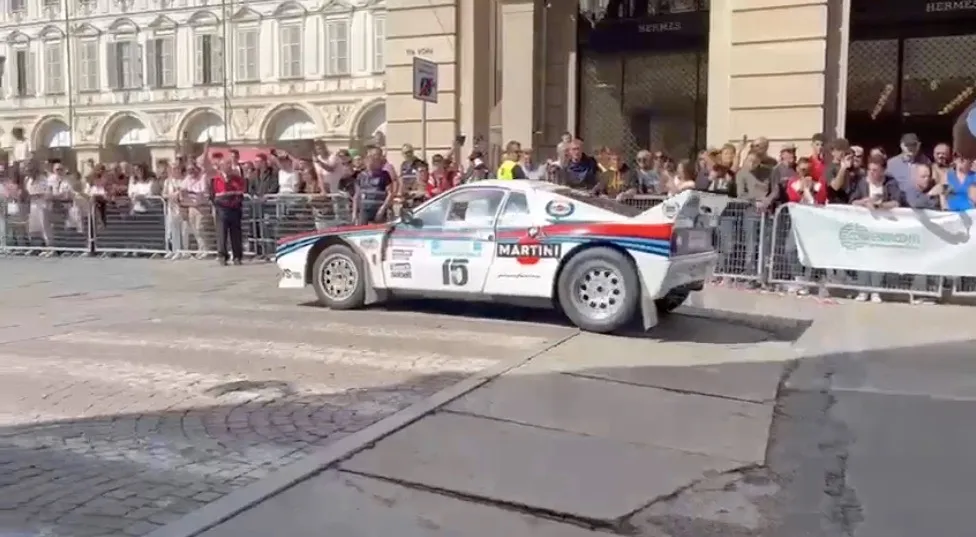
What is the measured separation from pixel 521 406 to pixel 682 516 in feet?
6.55

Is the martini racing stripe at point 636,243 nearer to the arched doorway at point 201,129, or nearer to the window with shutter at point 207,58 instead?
the arched doorway at point 201,129

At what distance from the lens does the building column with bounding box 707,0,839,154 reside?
16078 mm

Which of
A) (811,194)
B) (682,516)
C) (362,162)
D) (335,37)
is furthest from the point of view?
(335,37)

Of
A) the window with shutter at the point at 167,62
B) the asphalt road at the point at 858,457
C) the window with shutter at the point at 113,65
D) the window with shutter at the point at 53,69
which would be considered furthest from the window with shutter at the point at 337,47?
the asphalt road at the point at 858,457

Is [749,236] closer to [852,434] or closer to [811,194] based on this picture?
[811,194]

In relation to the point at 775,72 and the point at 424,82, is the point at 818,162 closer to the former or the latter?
the point at 775,72

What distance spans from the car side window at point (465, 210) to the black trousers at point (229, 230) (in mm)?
7143

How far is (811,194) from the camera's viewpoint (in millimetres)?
12867

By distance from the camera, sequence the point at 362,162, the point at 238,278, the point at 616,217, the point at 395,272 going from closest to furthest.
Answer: the point at 616,217
the point at 395,272
the point at 238,278
the point at 362,162

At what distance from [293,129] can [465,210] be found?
143ft

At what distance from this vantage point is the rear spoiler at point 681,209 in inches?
367

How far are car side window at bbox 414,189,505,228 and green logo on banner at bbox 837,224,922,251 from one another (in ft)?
15.9

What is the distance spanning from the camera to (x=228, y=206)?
16.4 meters

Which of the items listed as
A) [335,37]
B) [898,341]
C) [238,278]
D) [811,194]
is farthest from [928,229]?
[335,37]
